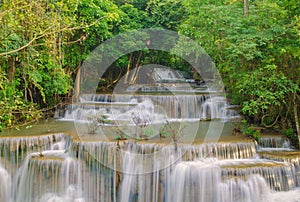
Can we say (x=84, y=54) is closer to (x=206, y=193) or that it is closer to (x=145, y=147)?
(x=145, y=147)

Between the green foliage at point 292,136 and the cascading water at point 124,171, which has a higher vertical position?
the green foliage at point 292,136

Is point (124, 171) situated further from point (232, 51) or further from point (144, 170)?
point (232, 51)

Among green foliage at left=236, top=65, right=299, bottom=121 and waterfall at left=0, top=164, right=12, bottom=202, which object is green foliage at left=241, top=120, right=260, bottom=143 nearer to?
green foliage at left=236, top=65, right=299, bottom=121

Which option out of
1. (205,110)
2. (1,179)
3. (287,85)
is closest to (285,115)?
(287,85)

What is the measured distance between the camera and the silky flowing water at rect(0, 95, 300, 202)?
5938 mm

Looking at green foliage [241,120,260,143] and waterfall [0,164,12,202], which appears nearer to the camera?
waterfall [0,164,12,202]

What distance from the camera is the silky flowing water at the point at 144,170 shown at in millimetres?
5938

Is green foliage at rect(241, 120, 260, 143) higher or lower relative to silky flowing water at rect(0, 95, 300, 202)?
higher

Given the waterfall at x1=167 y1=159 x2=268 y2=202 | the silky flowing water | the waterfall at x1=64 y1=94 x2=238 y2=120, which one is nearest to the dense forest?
the waterfall at x1=64 y1=94 x2=238 y2=120

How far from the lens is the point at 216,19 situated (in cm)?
872

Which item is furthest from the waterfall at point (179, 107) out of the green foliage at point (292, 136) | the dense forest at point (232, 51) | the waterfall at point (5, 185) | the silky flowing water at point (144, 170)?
the waterfall at point (5, 185)

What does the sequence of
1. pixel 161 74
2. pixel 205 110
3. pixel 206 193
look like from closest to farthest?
pixel 206 193 → pixel 205 110 → pixel 161 74

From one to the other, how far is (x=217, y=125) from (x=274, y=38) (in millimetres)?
3268

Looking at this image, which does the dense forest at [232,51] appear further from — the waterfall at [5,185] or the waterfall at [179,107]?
the waterfall at [5,185]
